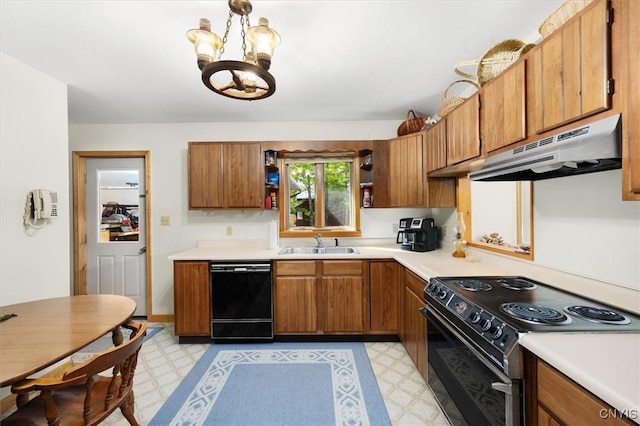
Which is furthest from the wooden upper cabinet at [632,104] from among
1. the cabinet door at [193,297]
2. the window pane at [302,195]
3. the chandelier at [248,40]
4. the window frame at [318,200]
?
the cabinet door at [193,297]

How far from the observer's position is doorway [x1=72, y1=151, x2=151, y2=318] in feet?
10.7

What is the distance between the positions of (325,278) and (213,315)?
1.18 metres

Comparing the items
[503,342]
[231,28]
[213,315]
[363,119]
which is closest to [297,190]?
[363,119]

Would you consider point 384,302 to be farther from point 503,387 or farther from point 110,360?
point 110,360

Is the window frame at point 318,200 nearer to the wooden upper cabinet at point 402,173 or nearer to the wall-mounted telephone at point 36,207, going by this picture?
the wooden upper cabinet at point 402,173

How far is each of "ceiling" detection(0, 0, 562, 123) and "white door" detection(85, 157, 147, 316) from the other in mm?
784

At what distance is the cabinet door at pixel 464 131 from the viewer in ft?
5.75

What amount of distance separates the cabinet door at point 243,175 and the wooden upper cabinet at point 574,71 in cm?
242

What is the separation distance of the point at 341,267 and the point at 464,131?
1.59 meters

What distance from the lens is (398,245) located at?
10.5ft

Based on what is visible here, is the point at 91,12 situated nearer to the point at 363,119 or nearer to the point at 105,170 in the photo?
the point at 105,170

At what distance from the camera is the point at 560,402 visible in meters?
0.82

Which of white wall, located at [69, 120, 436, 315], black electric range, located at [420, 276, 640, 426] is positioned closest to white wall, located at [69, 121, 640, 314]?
white wall, located at [69, 120, 436, 315]

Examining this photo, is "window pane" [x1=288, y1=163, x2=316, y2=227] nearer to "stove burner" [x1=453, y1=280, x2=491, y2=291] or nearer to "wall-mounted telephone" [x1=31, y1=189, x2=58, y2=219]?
"stove burner" [x1=453, y1=280, x2=491, y2=291]
